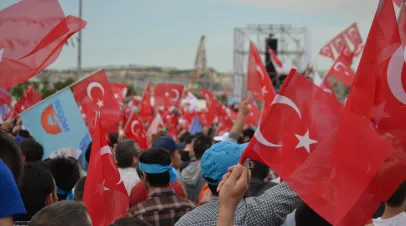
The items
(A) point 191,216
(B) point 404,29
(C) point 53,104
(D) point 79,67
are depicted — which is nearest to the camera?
(A) point 191,216

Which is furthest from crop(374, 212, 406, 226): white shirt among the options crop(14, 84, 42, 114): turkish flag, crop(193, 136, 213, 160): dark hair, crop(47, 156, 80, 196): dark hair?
crop(14, 84, 42, 114): turkish flag

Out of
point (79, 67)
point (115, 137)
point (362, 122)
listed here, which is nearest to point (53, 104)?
point (115, 137)

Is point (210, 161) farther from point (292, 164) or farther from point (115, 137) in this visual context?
point (115, 137)

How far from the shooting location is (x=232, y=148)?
3244 millimetres

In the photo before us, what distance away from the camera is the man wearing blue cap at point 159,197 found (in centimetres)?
405

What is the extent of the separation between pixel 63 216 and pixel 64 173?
2.11 metres

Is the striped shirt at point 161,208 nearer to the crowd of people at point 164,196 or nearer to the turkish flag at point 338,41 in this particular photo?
the crowd of people at point 164,196

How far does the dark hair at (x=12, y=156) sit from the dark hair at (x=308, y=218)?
4.14ft

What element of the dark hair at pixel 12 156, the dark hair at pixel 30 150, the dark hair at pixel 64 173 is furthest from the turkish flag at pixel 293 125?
the dark hair at pixel 30 150

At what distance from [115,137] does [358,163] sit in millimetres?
5938

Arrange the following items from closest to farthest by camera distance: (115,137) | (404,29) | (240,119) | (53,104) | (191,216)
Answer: (191,216), (404,29), (240,119), (53,104), (115,137)

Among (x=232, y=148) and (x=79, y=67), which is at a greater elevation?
(x=232, y=148)

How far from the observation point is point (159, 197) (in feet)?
13.6

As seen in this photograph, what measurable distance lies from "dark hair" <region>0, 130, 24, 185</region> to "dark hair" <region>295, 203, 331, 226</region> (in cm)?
126
